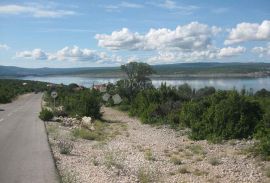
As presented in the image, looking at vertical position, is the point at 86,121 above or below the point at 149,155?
below

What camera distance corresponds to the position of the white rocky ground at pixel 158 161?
42.2 ft

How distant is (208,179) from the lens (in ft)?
42.1

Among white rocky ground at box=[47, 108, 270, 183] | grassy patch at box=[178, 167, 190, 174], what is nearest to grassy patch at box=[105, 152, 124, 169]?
white rocky ground at box=[47, 108, 270, 183]

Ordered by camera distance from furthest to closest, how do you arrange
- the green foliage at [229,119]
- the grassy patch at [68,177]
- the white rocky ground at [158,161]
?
the green foliage at [229,119] → the white rocky ground at [158,161] → the grassy patch at [68,177]

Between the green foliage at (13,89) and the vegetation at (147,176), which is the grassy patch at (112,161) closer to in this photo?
the vegetation at (147,176)

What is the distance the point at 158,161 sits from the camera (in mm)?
15805

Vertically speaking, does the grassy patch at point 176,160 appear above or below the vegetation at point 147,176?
below

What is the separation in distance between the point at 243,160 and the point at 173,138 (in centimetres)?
722

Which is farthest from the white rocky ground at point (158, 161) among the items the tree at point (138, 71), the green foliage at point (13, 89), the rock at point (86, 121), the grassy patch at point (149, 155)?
the tree at point (138, 71)

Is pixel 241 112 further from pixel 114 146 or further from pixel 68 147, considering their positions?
pixel 68 147

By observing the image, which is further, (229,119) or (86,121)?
(86,121)

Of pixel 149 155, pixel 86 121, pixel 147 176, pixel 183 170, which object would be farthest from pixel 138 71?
pixel 147 176

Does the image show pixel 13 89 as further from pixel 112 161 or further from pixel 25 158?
pixel 112 161

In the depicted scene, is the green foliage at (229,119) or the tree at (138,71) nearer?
the green foliage at (229,119)
